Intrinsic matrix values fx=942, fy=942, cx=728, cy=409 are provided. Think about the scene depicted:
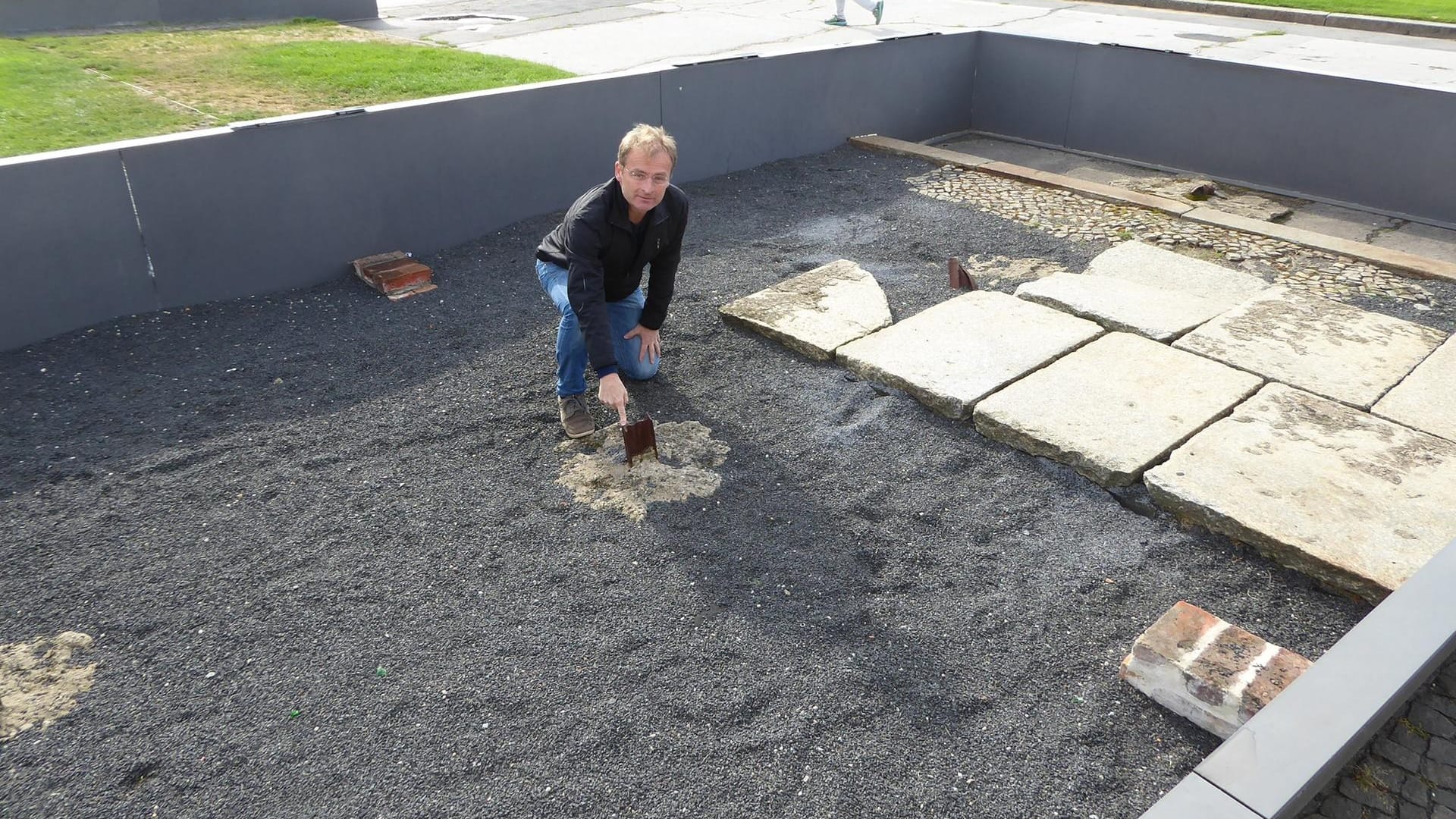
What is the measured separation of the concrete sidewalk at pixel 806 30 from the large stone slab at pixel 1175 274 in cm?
454

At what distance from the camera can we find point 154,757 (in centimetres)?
220

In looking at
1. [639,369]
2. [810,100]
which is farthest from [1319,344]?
[810,100]

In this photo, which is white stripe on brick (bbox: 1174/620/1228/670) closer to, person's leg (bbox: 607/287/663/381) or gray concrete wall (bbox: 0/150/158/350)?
person's leg (bbox: 607/287/663/381)

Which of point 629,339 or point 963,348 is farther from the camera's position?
point 963,348

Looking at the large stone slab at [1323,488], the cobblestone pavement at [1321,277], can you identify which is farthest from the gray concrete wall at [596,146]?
the large stone slab at [1323,488]

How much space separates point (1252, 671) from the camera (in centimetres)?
229

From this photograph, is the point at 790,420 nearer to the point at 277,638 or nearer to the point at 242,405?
the point at 277,638

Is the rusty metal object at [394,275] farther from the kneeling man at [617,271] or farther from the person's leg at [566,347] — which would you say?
the person's leg at [566,347]

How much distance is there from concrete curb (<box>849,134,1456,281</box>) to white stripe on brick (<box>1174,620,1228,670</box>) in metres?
3.44

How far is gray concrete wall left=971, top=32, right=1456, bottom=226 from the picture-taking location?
564 centimetres

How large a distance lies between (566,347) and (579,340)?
0.05 metres

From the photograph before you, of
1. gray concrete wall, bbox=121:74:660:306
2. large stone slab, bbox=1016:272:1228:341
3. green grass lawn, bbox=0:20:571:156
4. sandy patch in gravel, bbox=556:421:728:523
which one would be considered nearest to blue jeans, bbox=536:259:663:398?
Answer: sandy patch in gravel, bbox=556:421:728:523

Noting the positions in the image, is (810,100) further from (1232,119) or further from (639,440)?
(639,440)

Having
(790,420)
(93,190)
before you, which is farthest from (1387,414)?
(93,190)
